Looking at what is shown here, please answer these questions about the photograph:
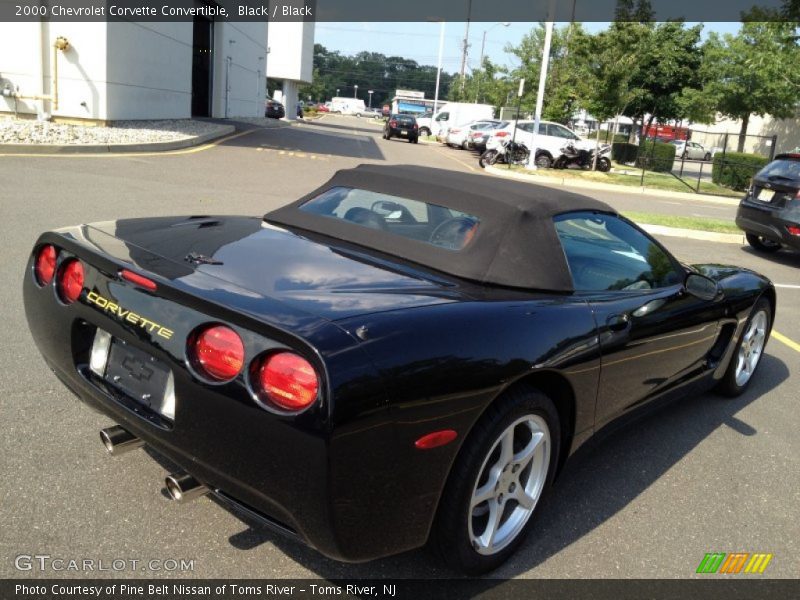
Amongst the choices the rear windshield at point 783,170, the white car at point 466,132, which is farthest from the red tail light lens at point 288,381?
the white car at point 466,132

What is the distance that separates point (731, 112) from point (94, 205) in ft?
103

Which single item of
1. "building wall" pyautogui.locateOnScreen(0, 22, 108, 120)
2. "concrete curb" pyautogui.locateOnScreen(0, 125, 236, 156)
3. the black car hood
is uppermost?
"building wall" pyautogui.locateOnScreen(0, 22, 108, 120)

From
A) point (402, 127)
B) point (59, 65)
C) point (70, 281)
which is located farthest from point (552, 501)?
point (402, 127)

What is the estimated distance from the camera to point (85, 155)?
45.9 ft

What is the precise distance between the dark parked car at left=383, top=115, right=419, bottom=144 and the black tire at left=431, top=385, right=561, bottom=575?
35551 mm

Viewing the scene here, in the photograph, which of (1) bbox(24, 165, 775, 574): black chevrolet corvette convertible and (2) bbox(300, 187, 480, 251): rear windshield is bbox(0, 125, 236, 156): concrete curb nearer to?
(2) bbox(300, 187, 480, 251): rear windshield

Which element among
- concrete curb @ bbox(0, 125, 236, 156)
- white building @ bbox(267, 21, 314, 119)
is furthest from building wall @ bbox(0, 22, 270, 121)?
white building @ bbox(267, 21, 314, 119)

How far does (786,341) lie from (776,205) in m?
4.67

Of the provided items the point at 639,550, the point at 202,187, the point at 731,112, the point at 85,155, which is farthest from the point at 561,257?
the point at 731,112

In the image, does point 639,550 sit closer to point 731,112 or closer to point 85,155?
point 85,155

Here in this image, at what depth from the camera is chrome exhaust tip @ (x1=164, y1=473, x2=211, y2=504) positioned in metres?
2.36

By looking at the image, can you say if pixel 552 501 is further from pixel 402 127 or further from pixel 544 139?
pixel 402 127

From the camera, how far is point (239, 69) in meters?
36.8

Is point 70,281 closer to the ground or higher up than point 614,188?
higher up
